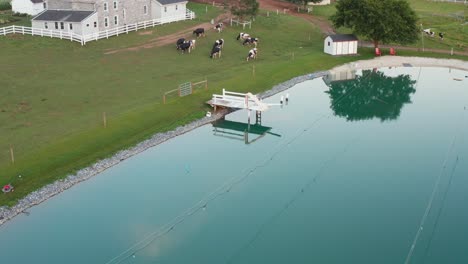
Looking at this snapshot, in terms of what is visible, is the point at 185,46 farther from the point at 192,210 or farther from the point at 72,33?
the point at 192,210

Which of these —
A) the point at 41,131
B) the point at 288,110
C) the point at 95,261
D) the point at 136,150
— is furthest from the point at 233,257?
the point at 288,110

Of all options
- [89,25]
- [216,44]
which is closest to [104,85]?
[216,44]

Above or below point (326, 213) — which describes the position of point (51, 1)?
above

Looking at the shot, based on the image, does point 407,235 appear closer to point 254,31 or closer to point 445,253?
point 445,253

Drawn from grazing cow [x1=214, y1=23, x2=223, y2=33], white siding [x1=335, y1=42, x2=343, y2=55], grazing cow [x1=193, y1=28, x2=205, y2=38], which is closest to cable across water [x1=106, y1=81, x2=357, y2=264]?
white siding [x1=335, y1=42, x2=343, y2=55]

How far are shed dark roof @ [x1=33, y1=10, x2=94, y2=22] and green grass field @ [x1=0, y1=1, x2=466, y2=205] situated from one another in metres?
3.01

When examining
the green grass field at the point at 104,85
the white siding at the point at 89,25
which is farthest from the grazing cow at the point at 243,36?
the white siding at the point at 89,25

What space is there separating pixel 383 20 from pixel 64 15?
35524 millimetres

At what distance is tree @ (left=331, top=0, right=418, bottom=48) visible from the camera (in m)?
64.6

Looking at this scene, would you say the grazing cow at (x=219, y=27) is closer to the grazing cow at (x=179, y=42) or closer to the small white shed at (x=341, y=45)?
the grazing cow at (x=179, y=42)

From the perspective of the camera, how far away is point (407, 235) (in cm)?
3019

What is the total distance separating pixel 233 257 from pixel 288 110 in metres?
23.4

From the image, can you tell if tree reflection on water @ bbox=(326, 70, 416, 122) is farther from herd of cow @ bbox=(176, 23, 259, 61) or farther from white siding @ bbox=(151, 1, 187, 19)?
white siding @ bbox=(151, 1, 187, 19)

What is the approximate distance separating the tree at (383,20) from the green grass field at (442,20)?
5.44 m
